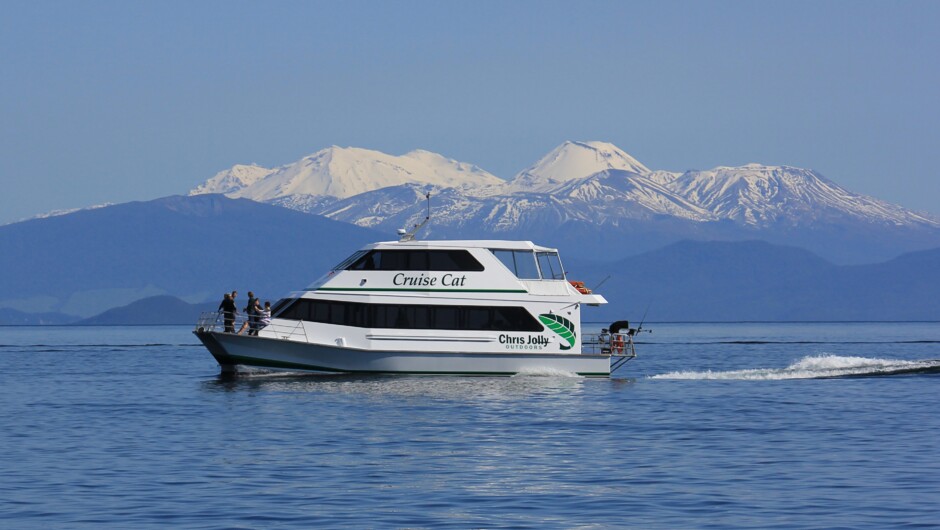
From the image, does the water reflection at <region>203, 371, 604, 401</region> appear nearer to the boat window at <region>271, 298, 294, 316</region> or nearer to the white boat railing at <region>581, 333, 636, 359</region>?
the white boat railing at <region>581, 333, 636, 359</region>

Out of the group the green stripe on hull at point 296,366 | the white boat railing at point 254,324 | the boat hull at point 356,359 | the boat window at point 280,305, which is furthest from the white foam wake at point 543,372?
the boat window at point 280,305

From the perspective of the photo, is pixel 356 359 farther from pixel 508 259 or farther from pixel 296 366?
pixel 508 259

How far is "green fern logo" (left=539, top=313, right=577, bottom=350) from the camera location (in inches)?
1716

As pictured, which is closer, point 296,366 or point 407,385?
point 407,385

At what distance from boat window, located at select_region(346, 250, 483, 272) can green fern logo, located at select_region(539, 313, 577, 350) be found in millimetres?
2688

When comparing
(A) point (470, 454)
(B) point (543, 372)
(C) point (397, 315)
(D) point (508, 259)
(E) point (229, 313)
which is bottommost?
(A) point (470, 454)

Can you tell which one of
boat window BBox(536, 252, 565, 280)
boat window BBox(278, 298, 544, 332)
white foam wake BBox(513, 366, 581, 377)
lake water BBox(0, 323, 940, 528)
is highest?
boat window BBox(536, 252, 565, 280)

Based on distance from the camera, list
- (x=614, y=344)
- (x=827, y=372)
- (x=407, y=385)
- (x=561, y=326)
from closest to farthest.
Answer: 1. (x=407, y=385)
2. (x=561, y=326)
3. (x=614, y=344)
4. (x=827, y=372)

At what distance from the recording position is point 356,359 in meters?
42.8

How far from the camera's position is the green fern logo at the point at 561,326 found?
43.6 metres

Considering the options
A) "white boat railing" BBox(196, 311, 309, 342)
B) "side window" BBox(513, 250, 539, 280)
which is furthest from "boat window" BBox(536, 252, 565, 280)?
"white boat railing" BBox(196, 311, 309, 342)

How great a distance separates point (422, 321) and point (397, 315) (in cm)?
82

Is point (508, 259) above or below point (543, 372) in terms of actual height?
above

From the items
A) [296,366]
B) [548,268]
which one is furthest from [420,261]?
[296,366]
